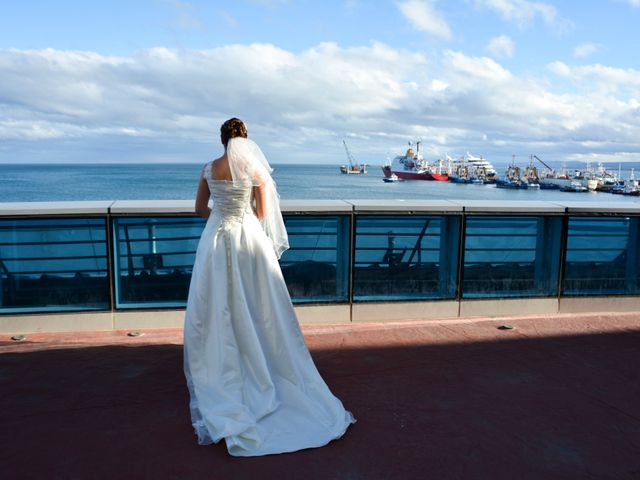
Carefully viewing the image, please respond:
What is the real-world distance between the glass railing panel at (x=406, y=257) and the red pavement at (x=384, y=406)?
478 mm

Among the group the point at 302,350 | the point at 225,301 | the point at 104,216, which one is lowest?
the point at 302,350

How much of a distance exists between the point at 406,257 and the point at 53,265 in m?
3.57

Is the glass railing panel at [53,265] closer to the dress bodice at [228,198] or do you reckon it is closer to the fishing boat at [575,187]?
the dress bodice at [228,198]

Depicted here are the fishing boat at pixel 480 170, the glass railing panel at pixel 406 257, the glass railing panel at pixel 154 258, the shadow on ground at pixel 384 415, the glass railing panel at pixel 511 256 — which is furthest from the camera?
the fishing boat at pixel 480 170

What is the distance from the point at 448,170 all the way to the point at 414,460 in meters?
147

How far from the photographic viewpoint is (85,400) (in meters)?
3.80

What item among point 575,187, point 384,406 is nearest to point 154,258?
point 384,406

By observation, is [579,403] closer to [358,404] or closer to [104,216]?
[358,404]

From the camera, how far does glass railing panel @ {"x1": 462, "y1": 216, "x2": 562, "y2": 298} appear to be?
6012 mm

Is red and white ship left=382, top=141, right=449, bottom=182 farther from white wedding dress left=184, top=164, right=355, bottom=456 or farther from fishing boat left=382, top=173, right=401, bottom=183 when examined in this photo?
white wedding dress left=184, top=164, right=355, bottom=456

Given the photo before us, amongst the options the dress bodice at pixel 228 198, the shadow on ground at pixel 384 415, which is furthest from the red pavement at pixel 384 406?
the dress bodice at pixel 228 198

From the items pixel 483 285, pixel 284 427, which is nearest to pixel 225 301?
pixel 284 427

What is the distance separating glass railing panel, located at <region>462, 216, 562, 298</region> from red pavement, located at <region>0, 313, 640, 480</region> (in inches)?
27.1

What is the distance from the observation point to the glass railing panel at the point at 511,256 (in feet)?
19.7
